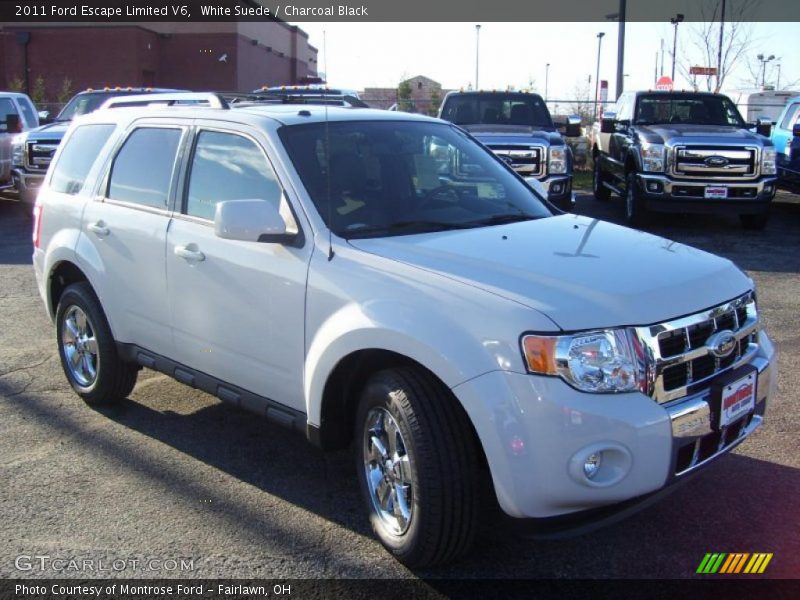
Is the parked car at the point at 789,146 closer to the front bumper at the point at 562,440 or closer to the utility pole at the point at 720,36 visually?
the utility pole at the point at 720,36

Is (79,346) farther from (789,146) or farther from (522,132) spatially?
(789,146)

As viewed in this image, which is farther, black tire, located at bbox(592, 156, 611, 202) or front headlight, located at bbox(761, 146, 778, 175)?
black tire, located at bbox(592, 156, 611, 202)

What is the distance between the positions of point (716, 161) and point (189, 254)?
9278 mm

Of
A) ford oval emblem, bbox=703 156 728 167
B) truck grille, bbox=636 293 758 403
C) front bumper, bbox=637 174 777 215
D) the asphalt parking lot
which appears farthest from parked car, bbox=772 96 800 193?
truck grille, bbox=636 293 758 403

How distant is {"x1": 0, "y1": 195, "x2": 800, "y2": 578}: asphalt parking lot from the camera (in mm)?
3564

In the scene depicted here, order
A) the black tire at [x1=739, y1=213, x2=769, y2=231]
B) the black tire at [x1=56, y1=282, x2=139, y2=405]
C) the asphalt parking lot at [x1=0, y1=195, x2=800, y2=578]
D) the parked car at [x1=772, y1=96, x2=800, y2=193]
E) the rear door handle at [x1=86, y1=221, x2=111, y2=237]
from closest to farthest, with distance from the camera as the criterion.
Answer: the asphalt parking lot at [x1=0, y1=195, x2=800, y2=578] < the rear door handle at [x1=86, y1=221, x2=111, y2=237] < the black tire at [x1=56, y1=282, x2=139, y2=405] < the black tire at [x1=739, y1=213, x2=769, y2=231] < the parked car at [x1=772, y1=96, x2=800, y2=193]

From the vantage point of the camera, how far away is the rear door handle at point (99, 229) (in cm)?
501

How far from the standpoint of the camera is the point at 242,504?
4090 mm

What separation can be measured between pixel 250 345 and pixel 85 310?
170 centimetres

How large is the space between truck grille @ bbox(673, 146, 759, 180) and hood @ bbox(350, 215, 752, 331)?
26.9 ft

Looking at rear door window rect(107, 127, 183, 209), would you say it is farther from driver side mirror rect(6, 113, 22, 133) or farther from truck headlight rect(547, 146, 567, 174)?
driver side mirror rect(6, 113, 22, 133)

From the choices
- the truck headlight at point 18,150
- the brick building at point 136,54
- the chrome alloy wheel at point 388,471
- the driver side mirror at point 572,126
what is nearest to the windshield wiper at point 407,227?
the chrome alloy wheel at point 388,471

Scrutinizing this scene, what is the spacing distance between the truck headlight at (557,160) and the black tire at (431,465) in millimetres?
8952

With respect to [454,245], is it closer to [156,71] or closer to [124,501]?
[124,501]
